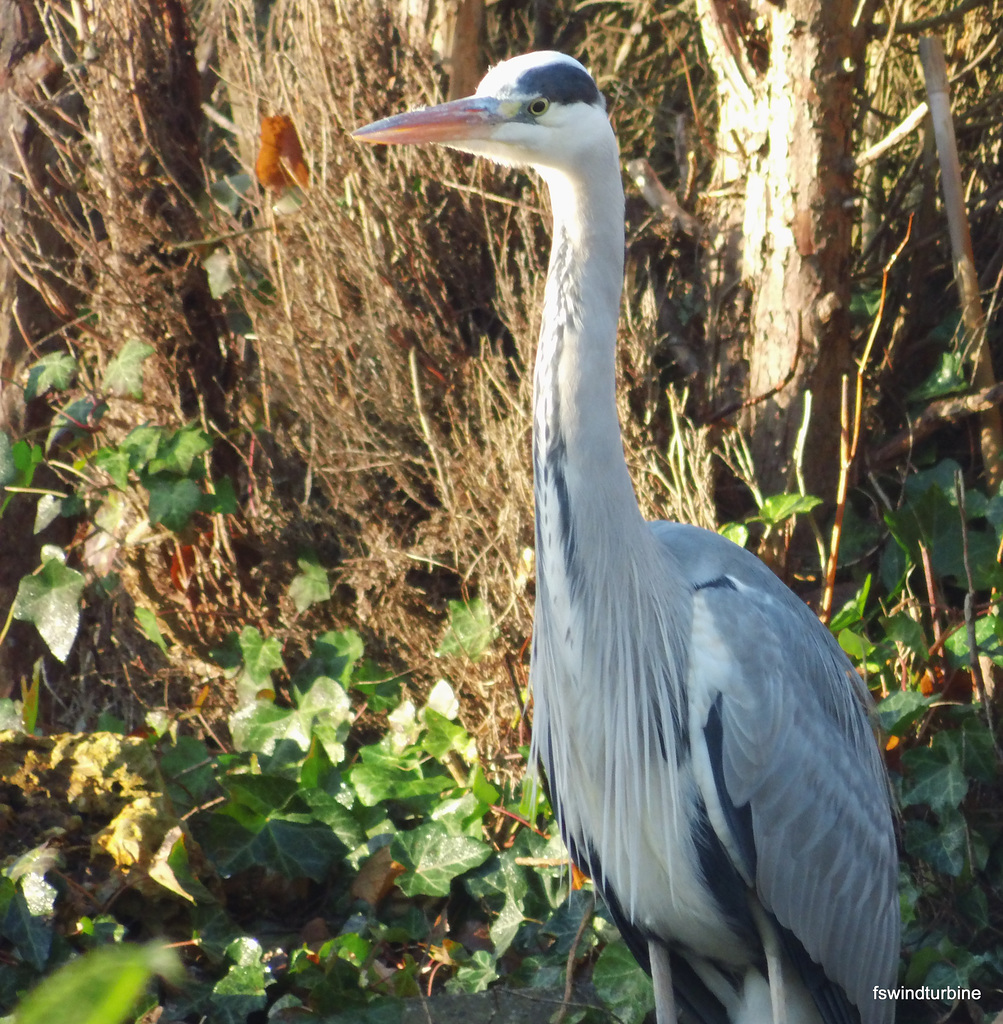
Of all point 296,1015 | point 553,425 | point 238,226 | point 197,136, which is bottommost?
point 296,1015

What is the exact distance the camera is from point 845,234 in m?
3.79

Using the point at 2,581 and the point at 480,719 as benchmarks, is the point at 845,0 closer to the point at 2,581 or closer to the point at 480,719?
the point at 480,719

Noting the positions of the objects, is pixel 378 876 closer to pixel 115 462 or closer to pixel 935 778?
pixel 935 778

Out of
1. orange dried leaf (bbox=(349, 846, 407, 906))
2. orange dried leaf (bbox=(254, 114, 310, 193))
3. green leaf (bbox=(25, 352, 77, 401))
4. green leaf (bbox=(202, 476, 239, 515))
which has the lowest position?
orange dried leaf (bbox=(349, 846, 407, 906))

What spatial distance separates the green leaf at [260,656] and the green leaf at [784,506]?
170 centimetres

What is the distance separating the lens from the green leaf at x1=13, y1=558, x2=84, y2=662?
3.83 meters

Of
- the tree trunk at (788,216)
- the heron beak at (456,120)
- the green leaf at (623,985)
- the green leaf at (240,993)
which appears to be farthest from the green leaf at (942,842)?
the heron beak at (456,120)

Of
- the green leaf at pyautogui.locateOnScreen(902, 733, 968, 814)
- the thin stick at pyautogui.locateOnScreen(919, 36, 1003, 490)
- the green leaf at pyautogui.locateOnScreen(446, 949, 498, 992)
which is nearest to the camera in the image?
the green leaf at pyautogui.locateOnScreen(446, 949, 498, 992)

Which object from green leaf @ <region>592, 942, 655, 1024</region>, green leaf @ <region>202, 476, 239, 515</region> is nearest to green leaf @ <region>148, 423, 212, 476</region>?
green leaf @ <region>202, 476, 239, 515</region>

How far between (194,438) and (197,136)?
1.10 metres

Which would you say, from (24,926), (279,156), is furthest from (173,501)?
(24,926)

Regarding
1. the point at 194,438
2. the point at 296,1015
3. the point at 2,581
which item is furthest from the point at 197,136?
the point at 296,1015

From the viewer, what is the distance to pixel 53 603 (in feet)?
12.7

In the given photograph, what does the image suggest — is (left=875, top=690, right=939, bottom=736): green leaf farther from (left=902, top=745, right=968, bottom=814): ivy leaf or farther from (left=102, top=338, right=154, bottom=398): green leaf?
(left=102, top=338, right=154, bottom=398): green leaf
